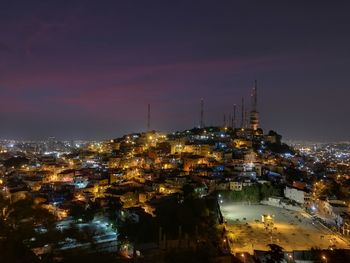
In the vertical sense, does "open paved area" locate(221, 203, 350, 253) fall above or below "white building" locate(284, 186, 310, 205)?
below

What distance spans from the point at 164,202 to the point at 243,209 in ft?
16.5

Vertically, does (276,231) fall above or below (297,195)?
below

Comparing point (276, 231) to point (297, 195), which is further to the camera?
point (297, 195)

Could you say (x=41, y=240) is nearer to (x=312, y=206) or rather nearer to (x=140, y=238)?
(x=140, y=238)

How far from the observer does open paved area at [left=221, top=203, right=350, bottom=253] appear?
14.3 meters

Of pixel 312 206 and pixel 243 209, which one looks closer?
pixel 243 209

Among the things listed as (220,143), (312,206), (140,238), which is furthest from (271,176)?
(140,238)

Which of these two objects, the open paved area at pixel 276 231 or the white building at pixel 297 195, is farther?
the white building at pixel 297 195

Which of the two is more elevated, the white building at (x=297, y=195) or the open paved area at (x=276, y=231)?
the white building at (x=297, y=195)

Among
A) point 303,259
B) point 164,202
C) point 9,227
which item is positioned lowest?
point 303,259

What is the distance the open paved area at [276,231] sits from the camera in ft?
46.8

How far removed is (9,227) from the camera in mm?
6891

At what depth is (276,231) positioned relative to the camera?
1598cm

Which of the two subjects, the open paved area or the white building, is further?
the white building
